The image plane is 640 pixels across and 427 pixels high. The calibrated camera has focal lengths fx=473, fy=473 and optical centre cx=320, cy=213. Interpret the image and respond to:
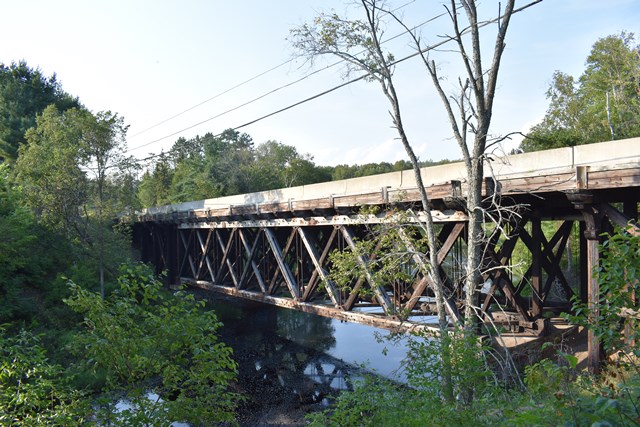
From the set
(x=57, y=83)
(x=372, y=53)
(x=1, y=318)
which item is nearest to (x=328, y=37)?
(x=372, y=53)

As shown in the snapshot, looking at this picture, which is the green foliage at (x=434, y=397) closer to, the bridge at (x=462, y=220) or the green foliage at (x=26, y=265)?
the bridge at (x=462, y=220)

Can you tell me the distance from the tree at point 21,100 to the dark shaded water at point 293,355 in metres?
18.2

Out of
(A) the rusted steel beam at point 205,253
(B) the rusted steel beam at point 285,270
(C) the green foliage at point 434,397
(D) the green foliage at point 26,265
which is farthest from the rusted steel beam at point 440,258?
(D) the green foliage at point 26,265

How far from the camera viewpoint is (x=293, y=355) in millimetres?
19625

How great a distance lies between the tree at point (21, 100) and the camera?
107ft

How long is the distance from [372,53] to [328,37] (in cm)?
100

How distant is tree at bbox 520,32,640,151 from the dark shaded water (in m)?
12.9

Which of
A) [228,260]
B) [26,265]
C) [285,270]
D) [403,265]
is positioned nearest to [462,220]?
[403,265]

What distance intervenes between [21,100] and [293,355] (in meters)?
29.6

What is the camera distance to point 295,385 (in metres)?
16.1

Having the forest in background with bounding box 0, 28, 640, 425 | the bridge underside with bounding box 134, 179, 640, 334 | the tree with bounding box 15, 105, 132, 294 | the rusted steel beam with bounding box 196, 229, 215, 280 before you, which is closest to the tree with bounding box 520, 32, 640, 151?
the forest in background with bounding box 0, 28, 640, 425

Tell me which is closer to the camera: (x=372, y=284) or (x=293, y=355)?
(x=372, y=284)

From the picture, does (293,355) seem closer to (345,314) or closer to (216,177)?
(345,314)

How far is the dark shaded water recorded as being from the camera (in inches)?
579
